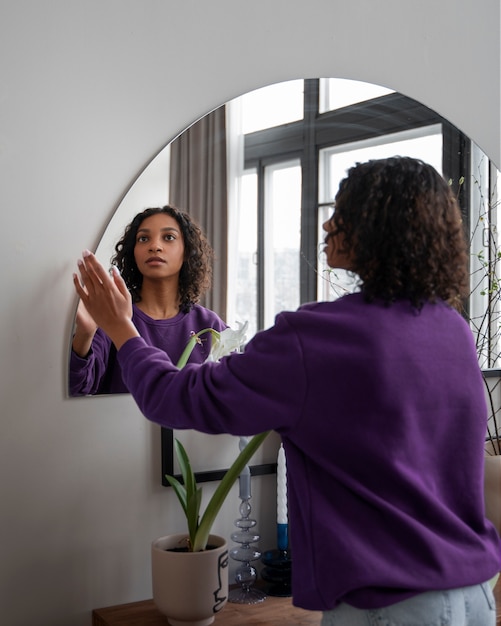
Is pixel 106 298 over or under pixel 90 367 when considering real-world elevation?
over

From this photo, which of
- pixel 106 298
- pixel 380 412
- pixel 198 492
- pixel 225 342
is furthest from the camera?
pixel 225 342

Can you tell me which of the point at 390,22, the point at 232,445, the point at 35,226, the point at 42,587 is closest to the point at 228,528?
the point at 232,445

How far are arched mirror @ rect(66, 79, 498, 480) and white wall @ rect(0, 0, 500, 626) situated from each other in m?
0.04

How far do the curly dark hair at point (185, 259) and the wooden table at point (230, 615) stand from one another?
55 centimetres

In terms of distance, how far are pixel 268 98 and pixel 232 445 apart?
0.70 m

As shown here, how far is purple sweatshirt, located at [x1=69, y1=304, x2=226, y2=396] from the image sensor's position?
1.45 metres

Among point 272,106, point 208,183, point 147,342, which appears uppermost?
point 272,106

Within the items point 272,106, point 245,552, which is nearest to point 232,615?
point 245,552

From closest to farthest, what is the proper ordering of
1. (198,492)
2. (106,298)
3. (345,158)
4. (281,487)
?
(106,298) → (198,492) → (281,487) → (345,158)

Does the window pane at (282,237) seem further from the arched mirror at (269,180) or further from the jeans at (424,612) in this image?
the jeans at (424,612)

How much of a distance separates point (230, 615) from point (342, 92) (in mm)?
1085

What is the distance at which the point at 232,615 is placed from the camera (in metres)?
1.47

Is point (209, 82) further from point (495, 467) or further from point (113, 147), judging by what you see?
point (495, 467)

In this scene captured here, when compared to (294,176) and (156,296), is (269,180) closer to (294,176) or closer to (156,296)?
(294,176)
